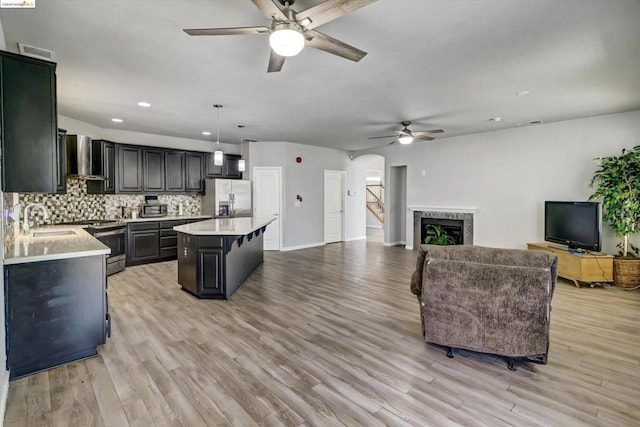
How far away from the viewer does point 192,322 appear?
338 cm

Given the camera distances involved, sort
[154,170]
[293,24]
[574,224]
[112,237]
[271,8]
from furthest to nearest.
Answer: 1. [154,170]
2. [112,237]
3. [574,224]
4. [293,24]
5. [271,8]

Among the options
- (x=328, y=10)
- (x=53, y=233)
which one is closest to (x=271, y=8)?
(x=328, y=10)

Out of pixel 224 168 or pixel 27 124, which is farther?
pixel 224 168

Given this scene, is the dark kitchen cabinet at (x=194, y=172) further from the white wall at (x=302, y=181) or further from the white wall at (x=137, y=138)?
the white wall at (x=302, y=181)

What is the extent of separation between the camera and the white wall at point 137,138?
5509 millimetres

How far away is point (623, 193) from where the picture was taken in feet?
15.3

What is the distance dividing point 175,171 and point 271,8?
5744mm

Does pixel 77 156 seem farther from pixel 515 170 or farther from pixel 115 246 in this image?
pixel 515 170

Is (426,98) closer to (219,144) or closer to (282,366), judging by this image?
(282,366)

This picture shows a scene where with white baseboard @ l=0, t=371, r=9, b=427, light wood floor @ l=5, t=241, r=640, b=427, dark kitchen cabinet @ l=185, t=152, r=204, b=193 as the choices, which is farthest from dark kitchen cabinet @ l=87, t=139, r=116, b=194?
white baseboard @ l=0, t=371, r=9, b=427

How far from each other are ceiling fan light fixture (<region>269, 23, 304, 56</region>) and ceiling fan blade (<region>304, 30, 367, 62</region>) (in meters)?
0.12

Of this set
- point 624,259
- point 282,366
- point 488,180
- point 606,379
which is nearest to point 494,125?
point 488,180

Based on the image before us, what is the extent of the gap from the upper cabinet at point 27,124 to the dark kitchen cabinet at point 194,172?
4.58 meters

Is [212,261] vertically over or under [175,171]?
under
